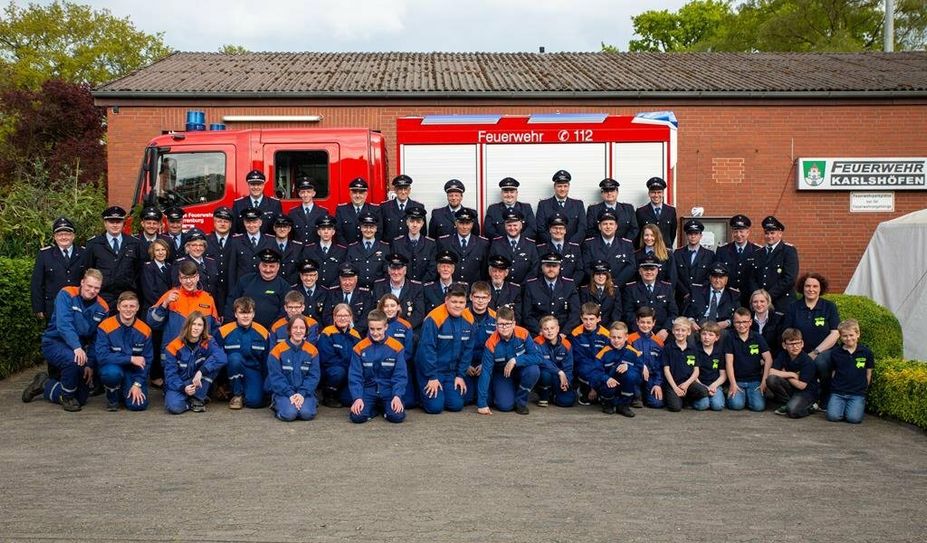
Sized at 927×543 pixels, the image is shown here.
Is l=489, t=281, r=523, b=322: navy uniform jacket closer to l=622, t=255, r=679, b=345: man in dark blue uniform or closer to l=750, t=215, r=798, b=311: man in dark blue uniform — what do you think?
l=622, t=255, r=679, b=345: man in dark blue uniform

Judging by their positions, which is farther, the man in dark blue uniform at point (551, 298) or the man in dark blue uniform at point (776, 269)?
the man in dark blue uniform at point (776, 269)

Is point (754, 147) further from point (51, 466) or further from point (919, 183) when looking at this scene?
point (51, 466)

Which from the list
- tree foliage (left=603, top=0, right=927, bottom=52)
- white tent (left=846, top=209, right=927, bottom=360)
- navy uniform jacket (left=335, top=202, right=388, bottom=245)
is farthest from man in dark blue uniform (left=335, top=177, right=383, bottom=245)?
tree foliage (left=603, top=0, right=927, bottom=52)

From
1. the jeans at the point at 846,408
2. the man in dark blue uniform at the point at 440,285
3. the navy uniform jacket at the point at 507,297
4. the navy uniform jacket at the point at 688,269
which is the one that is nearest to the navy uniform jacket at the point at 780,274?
the navy uniform jacket at the point at 688,269

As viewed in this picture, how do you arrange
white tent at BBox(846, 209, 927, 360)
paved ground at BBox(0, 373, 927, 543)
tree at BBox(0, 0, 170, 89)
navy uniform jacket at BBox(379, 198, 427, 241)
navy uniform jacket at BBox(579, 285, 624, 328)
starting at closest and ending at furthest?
paved ground at BBox(0, 373, 927, 543)
navy uniform jacket at BBox(579, 285, 624, 328)
navy uniform jacket at BBox(379, 198, 427, 241)
white tent at BBox(846, 209, 927, 360)
tree at BBox(0, 0, 170, 89)

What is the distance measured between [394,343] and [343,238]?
2.33 metres

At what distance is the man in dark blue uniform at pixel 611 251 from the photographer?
9.27m

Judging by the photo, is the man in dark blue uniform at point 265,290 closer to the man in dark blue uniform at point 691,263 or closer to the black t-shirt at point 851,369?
the man in dark blue uniform at point 691,263

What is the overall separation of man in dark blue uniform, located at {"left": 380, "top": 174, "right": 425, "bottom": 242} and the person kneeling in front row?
2104 mm

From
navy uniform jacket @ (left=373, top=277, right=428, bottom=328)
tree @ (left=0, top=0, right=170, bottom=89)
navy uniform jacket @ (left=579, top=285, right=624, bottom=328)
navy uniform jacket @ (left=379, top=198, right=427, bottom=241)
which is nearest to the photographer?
navy uniform jacket @ (left=373, top=277, right=428, bottom=328)

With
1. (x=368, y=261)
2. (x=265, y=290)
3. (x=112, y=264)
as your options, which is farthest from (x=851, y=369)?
(x=112, y=264)

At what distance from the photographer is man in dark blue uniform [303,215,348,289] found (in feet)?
29.6

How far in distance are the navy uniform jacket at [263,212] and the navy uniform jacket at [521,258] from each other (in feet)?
8.45

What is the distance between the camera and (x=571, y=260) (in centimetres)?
923
